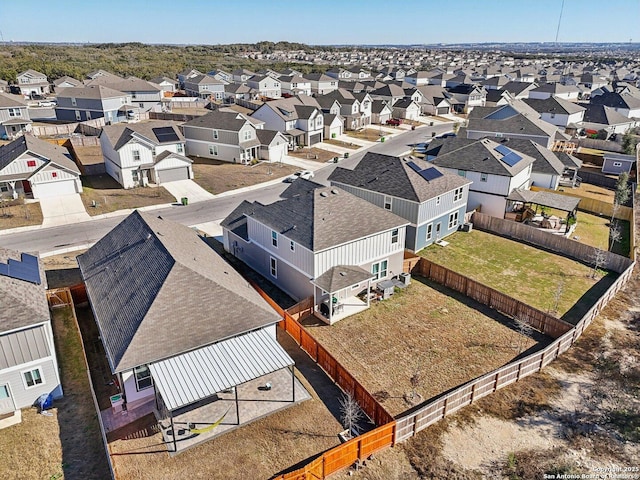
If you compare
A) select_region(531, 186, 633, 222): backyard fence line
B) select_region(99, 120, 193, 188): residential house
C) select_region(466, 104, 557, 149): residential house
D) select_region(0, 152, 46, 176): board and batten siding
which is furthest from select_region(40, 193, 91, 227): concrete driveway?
select_region(466, 104, 557, 149): residential house

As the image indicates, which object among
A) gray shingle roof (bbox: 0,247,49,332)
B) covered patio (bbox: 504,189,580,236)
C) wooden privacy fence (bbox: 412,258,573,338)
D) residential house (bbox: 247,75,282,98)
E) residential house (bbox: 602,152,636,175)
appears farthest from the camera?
residential house (bbox: 247,75,282,98)

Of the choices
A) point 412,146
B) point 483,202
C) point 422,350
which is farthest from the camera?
point 412,146

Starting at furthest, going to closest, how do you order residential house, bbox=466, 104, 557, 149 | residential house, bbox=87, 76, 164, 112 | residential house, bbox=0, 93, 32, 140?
1. residential house, bbox=87, 76, 164, 112
2. residential house, bbox=0, 93, 32, 140
3. residential house, bbox=466, 104, 557, 149

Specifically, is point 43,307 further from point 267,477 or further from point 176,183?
point 176,183

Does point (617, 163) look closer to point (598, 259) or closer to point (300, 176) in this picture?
point (598, 259)

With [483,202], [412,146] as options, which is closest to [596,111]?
[412,146]

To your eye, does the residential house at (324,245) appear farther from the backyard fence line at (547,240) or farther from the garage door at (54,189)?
the garage door at (54,189)

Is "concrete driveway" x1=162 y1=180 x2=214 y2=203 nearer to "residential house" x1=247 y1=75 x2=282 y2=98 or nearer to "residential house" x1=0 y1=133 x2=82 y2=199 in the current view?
"residential house" x1=0 y1=133 x2=82 y2=199
